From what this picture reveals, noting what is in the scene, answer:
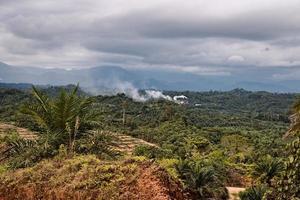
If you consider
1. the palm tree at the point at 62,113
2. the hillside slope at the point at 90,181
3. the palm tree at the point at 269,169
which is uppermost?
the palm tree at the point at 62,113

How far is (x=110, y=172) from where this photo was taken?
367 inches

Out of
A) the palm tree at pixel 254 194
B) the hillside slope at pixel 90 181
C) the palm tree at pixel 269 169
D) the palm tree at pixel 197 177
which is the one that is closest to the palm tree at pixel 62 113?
the hillside slope at pixel 90 181

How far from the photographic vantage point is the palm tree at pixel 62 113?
12523 millimetres

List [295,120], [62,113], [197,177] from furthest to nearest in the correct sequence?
[197,177], [62,113], [295,120]

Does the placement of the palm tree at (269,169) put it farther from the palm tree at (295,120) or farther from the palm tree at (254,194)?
the palm tree at (295,120)

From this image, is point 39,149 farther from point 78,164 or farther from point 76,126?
point 78,164

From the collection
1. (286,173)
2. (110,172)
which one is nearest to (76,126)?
(110,172)

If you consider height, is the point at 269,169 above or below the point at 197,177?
below

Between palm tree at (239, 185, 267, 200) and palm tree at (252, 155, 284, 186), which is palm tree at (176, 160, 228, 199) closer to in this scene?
palm tree at (239, 185, 267, 200)

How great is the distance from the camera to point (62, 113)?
12.6 m

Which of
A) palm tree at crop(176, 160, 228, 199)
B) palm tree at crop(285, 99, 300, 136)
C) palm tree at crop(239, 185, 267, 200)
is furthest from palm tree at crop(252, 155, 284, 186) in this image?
palm tree at crop(285, 99, 300, 136)

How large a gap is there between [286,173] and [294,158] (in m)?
0.27

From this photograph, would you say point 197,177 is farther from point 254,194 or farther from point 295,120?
point 295,120

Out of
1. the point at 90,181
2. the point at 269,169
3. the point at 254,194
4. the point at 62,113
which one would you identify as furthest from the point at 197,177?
the point at 269,169
